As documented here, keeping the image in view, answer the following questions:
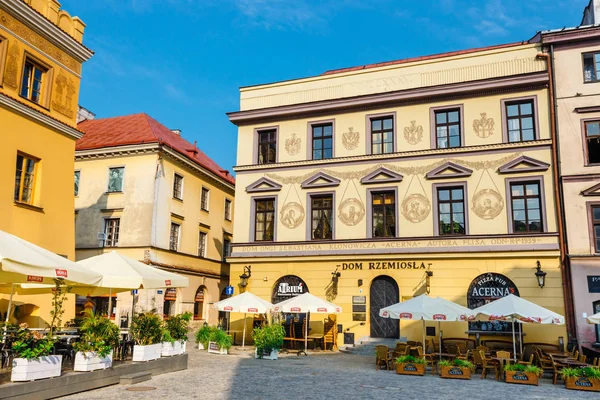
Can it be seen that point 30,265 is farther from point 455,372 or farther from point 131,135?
point 131,135

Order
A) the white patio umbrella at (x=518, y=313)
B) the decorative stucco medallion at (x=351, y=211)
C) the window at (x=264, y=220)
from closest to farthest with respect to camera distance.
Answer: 1. the white patio umbrella at (x=518, y=313)
2. the decorative stucco medallion at (x=351, y=211)
3. the window at (x=264, y=220)

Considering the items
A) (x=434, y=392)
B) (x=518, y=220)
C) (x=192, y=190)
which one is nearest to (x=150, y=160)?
(x=192, y=190)

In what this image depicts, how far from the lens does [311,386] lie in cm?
1291

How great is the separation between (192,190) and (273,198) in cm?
814

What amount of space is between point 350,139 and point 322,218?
12.9ft

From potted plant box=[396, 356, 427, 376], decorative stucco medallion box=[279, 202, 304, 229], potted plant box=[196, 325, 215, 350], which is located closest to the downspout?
potted plant box=[396, 356, 427, 376]

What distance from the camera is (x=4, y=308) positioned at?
17.5 m

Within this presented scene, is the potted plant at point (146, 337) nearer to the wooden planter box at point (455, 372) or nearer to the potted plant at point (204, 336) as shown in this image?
the potted plant at point (204, 336)

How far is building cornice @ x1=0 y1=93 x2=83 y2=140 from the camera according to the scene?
1755cm

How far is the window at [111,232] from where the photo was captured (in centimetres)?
2841

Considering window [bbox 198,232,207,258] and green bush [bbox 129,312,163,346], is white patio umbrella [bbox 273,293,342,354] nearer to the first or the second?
green bush [bbox 129,312,163,346]

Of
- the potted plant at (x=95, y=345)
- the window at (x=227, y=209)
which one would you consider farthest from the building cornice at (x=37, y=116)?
the window at (x=227, y=209)

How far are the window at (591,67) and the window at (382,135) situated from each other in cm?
800

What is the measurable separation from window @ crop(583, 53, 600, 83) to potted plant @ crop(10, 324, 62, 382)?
2115cm
